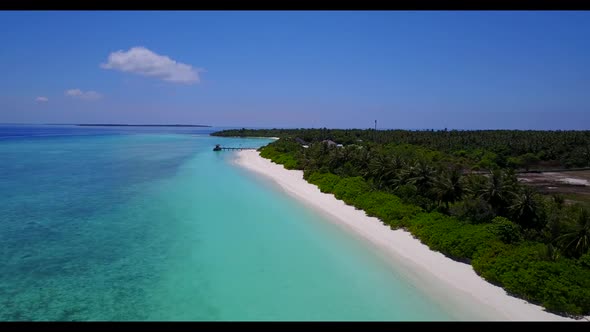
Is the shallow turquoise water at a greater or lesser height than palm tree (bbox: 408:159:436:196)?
lesser

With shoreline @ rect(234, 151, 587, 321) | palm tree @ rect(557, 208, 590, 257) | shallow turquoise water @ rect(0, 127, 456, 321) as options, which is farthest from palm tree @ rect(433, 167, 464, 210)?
palm tree @ rect(557, 208, 590, 257)

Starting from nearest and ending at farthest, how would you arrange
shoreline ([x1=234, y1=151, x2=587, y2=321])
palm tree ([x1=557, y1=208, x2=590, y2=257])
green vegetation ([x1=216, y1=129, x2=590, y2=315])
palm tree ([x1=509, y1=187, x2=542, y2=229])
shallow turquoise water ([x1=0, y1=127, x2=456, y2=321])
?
shoreline ([x1=234, y1=151, x2=587, y2=321])
shallow turquoise water ([x1=0, y1=127, x2=456, y2=321])
green vegetation ([x1=216, y1=129, x2=590, y2=315])
palm tree ([x1=557, y1=208, x2=590, y2=257])
palm tree ([x1=509, y1=187, x2=542, y2=229])

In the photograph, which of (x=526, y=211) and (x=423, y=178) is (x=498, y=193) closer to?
(x=526, y=211)

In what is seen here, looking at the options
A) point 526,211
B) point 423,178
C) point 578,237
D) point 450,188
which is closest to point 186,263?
point 450,188

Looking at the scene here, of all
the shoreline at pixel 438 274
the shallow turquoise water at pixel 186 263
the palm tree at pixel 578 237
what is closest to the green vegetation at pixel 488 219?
the palm tree at pixel 578 237

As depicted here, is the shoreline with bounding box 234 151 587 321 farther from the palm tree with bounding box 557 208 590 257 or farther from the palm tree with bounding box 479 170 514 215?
the palm tree with bounding box 479 170 514 215
